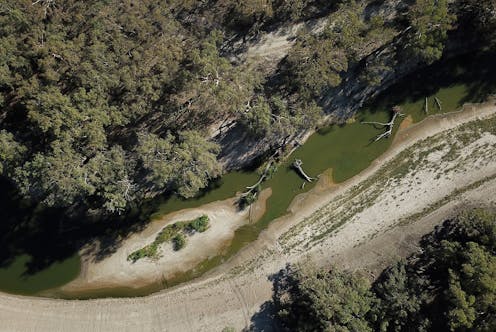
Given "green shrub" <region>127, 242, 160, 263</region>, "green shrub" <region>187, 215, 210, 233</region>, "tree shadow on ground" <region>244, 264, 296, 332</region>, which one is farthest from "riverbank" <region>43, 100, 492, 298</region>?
"tree shadow on ground" <region>244, 264, 296, 332</region>

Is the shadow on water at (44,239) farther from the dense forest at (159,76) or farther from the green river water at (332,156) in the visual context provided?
the dense forest at (159,76)

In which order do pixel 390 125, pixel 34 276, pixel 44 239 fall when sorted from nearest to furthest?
pixel 34 276 → pixel 44 239 → pixel 390 125

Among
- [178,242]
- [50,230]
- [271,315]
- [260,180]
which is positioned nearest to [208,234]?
[178,242]

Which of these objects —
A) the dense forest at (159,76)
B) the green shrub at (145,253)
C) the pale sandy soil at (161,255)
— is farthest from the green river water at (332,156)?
the dense forest at (159,76)

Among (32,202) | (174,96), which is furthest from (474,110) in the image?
(32,202)

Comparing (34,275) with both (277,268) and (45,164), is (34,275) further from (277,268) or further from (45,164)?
(277,268)

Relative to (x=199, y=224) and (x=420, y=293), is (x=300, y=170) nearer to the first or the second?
(x=199, y=224)
